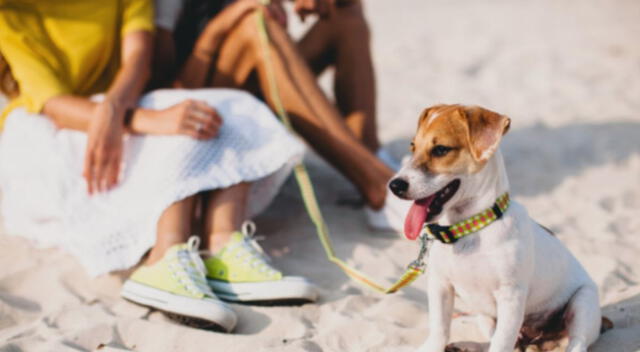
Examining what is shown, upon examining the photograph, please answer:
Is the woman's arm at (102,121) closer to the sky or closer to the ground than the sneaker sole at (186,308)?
closer to the sky

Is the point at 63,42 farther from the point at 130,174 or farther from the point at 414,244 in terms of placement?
the point at 414,244

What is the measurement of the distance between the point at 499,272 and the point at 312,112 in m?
1.84

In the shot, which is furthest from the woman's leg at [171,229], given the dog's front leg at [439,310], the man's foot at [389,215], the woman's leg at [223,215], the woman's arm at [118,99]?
the dog's front leg at [439,310]

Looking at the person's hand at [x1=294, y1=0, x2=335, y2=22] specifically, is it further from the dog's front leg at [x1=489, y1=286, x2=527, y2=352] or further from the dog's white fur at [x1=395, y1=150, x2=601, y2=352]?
the dog's front leg at [x1=489, y1=286, x2=527, y2=352]

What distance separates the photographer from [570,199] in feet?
13.1

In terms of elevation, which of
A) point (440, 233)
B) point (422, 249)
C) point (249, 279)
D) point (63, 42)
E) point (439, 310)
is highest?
point (63, 42)

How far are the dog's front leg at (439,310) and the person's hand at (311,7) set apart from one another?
2.21m

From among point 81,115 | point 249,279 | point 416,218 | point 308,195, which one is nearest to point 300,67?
point 308,195

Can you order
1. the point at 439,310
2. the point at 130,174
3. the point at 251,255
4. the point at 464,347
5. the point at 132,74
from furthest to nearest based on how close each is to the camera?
the point at 132,74
the point at 130,174
the point at 251,255
the point at 464,347
the point at 439,310

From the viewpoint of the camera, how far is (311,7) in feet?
12.2

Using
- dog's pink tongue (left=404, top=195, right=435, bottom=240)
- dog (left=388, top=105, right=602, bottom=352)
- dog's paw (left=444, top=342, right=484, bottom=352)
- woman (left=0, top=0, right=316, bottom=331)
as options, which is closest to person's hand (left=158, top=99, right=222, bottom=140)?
woman (left=0, top=0, right=316, bottom=331)

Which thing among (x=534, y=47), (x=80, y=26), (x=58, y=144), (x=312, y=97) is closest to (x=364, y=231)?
(x=312, y=97)

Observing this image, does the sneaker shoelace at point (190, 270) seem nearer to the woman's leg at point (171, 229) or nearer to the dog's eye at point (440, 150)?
the woman's leg at point (171, 229)

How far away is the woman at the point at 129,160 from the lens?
108 inches
